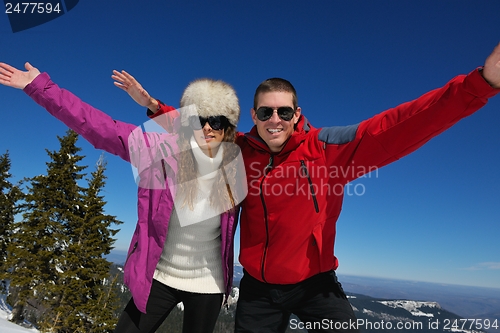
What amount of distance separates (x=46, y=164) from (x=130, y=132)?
79.9ft

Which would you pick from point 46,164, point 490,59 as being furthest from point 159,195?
point 46,164

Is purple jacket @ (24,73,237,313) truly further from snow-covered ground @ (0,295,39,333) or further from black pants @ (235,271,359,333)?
snow-covered ground @ (0,295,39,333)

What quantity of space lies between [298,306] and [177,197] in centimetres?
179

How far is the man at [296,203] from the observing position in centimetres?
315

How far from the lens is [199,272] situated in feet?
11.8

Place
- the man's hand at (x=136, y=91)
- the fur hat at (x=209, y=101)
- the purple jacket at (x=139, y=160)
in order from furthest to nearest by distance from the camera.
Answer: the man's hand at (x=136, y=91) → the fur hat at (x=209, y=101) → the purple jacket at (x=139, y=160)

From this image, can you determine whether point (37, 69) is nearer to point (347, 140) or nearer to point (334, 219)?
point (347, 140)

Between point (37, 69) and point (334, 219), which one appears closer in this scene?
point (37, 69)

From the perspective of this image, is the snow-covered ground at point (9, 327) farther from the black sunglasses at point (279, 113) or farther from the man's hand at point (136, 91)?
the black sunglasses at point (279, 113)

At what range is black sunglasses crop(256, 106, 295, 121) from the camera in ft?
11.9

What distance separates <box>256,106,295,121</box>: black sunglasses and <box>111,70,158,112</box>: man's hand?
1.50 metres

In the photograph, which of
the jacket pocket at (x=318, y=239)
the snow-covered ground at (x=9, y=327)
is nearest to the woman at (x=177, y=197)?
the jacket pocket at (x=318, y=239)

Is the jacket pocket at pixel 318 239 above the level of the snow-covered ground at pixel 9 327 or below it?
above

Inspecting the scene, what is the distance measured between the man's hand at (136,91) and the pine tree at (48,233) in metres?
20.7
